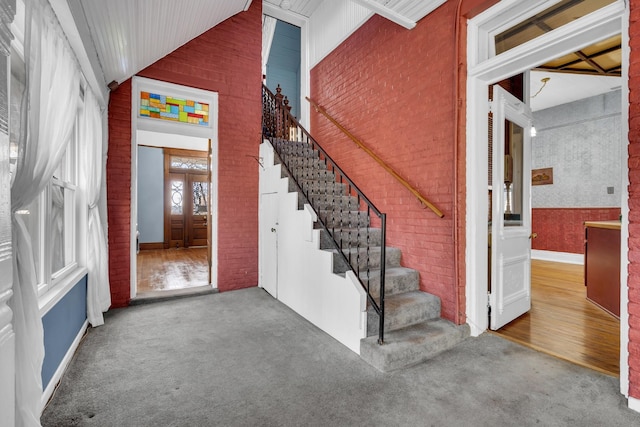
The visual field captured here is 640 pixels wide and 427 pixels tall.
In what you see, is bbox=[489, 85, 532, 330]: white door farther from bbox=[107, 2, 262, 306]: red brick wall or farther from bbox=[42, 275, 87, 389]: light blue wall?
bbox=[42, 275, 87, 389]: light blue wall

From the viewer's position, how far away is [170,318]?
3373mm

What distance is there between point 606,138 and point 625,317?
6135 mm

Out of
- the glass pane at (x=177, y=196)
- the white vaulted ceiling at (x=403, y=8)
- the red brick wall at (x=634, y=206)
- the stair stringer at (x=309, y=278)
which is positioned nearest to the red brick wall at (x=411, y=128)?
the white vaulted ceiling at (x=403, y=8)

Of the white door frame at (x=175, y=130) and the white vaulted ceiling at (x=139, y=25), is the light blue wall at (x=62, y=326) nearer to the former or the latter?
the white door frame at (x=175, y=130)

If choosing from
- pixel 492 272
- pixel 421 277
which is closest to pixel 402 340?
pixel 421 277

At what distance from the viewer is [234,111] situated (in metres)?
4.67

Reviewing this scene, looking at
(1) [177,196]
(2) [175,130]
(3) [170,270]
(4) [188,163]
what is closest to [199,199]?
(1) [177,196]

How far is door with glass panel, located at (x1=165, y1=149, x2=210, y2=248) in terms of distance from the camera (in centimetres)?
890

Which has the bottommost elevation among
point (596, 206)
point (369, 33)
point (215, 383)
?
point (215, 383)

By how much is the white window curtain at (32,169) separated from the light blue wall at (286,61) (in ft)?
21.0

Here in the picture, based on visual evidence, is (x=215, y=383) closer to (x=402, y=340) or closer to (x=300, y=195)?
(x=402, y=340)

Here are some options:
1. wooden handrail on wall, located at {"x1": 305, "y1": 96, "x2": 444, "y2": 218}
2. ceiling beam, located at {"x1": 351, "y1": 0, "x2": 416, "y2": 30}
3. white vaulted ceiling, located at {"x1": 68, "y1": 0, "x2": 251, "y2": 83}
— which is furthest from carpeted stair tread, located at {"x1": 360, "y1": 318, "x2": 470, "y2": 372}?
white vaulted ceiling, located at {"x1": 68, "y1": 0, "x2": 251, "y2": 83}

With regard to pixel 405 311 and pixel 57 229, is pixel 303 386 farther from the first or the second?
pixel 57 229

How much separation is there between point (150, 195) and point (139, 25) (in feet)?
22.0
